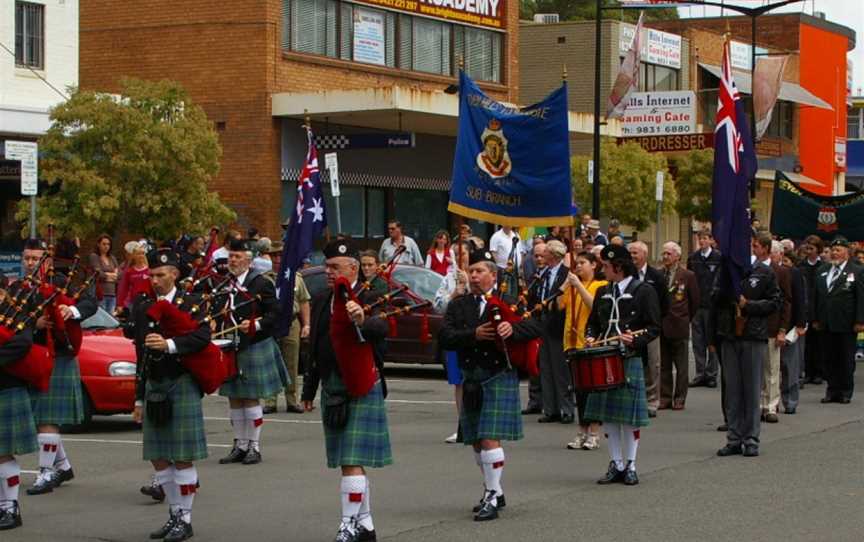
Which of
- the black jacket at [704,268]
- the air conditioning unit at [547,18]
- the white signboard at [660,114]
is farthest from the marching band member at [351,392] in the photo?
the air conditioning unit at [547,18]

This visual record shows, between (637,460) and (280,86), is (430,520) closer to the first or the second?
(637,460)

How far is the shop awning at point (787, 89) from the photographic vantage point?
173ft

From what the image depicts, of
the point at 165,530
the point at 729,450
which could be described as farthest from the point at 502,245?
the point at 165,530

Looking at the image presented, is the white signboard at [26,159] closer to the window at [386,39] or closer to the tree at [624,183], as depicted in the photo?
the window at [386,39]

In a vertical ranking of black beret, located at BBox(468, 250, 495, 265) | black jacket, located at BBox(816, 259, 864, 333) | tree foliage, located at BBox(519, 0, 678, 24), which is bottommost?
black jacket, located at BBox(816, 259, 864, 333)

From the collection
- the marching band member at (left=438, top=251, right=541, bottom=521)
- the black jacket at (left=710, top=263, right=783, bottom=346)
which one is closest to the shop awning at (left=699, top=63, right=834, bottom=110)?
the black jacket at (left=710, top=263, right=783, bottom=346)

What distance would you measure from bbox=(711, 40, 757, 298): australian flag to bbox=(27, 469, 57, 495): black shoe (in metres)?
6.05

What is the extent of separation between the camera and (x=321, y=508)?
10.6 m

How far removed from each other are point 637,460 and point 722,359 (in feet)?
4.30

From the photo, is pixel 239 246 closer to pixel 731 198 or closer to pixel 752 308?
pixel 731 198

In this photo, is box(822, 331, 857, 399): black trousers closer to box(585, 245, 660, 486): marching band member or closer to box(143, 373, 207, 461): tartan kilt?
box(585, 245, 660, 486): marching band member

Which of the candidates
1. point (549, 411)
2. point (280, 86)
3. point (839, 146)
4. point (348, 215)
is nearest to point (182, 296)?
point (549, 411)

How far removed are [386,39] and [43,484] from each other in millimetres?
26591

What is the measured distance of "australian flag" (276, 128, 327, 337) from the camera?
13.5m
